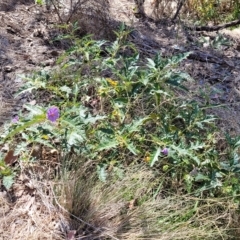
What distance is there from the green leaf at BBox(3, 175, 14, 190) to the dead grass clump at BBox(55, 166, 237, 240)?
0.25m

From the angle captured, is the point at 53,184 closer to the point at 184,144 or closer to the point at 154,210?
the point at 154,210

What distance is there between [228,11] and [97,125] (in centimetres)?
372

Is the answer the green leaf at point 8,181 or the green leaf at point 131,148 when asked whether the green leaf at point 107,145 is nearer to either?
the green leaf at point 131,148

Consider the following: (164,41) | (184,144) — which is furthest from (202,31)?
(184,144)

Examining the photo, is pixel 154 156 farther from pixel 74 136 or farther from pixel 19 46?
pixel 19 46

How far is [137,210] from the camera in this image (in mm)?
2281

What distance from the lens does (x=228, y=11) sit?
18.5 feet

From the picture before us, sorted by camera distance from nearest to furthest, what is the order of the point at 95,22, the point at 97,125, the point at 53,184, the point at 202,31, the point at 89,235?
the point at 89,235
the point at 53,184
the point at 97,125
the point at 95,22
the point at 202,31

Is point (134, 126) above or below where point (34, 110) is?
below

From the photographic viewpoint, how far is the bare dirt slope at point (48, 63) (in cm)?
221

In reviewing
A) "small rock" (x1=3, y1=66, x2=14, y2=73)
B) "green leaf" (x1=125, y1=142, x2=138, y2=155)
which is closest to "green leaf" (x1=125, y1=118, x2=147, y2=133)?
"green leaf" (x1=125, y1=142, x2=138, y2=155)

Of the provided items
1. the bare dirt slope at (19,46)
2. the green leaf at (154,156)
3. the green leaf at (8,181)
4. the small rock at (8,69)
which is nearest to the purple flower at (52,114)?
the green leaf at (8,181)

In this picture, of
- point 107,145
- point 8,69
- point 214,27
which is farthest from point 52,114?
point 214,27

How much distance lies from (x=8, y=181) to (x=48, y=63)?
1288 mm
